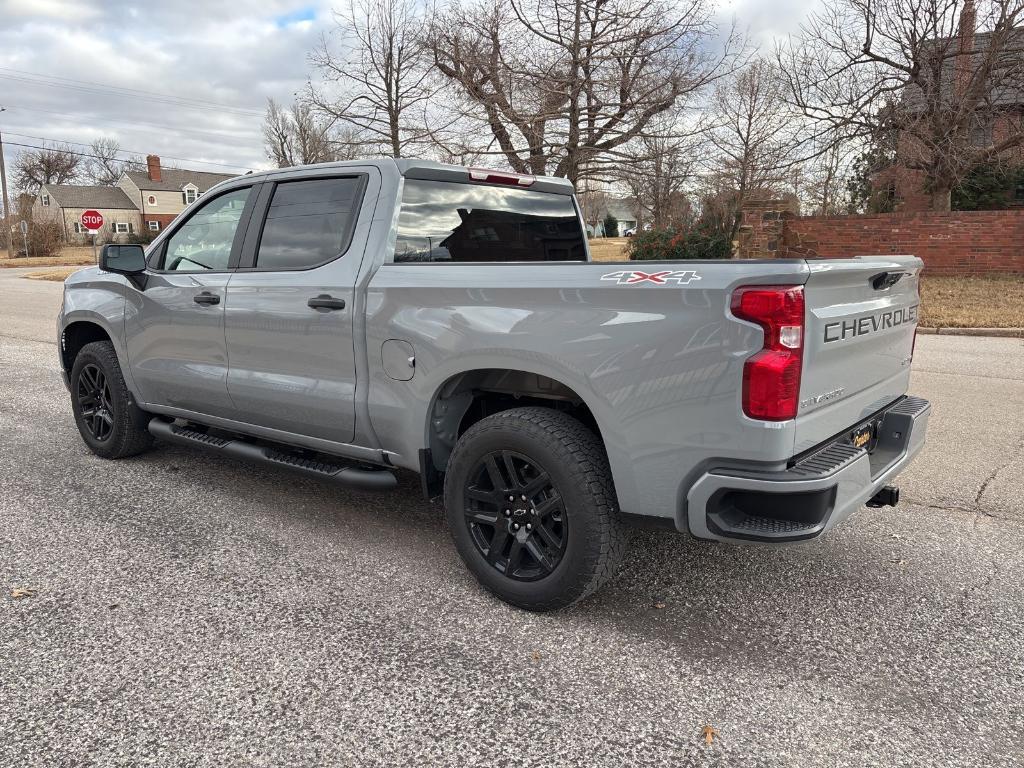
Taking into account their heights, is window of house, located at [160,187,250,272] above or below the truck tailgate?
above

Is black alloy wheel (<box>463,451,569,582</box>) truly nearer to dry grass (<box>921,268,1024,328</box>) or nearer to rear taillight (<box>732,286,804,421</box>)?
rear taillight (<box>732,286,804,421</box>)

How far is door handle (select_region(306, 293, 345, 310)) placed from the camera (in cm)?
358

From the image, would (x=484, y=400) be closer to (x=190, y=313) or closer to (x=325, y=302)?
(x=325, y=302)

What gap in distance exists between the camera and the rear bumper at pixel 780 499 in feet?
8.37

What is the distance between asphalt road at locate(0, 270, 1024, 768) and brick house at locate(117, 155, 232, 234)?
80.6 metres

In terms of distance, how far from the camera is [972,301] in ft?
43.3

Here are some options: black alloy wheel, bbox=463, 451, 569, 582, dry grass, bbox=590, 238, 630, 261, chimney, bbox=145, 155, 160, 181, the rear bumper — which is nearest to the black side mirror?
black alloy wheel, bbox=463, 451, 569, 582

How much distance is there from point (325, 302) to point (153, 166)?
283 feet

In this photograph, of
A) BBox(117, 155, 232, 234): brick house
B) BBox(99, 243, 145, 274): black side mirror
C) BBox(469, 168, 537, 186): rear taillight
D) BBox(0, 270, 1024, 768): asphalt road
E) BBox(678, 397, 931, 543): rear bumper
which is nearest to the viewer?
BBox(0, 270, 1024, 768): asphalt road

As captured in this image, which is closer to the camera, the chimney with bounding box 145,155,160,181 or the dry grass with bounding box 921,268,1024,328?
the dry grass with bounding box 921,268,1024,328

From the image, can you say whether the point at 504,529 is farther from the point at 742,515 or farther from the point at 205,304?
the point at 205,304

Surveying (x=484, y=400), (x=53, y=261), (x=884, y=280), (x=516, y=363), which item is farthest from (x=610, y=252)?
(x=53, y=261)

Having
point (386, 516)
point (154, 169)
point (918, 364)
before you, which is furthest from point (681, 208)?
point (154, 169)

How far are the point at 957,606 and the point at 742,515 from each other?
1317 millimetres
